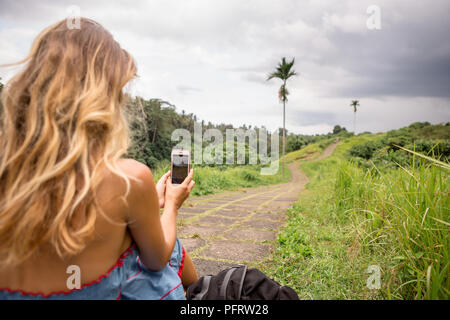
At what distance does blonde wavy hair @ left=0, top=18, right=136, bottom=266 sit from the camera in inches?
34.6

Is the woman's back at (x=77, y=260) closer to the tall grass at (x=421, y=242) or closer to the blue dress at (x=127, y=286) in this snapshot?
the blue dress at (x=127, y=286)

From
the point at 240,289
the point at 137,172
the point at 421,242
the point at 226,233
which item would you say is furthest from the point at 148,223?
the point at 226,233

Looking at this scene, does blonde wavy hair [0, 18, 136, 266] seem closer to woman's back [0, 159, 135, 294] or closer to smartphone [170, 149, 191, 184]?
woman's back [0, 159, 135, 294]

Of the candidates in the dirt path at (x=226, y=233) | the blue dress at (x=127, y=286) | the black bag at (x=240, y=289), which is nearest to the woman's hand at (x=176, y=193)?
the blue dress at (x=127, y=286)

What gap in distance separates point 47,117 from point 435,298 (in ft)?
5.94

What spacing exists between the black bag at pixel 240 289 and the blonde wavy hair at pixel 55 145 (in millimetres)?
690

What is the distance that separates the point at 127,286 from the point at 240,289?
1.68 ft

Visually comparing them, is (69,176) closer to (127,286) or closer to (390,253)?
(127,286)

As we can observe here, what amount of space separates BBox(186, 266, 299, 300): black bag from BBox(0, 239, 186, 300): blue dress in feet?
0.43

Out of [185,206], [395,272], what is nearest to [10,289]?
[395,272]

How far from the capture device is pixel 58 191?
0.90 metres

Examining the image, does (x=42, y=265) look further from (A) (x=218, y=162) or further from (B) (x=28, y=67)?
(A) (x=218, y=162)

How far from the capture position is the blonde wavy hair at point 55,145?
878mm

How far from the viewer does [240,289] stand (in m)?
1.32
